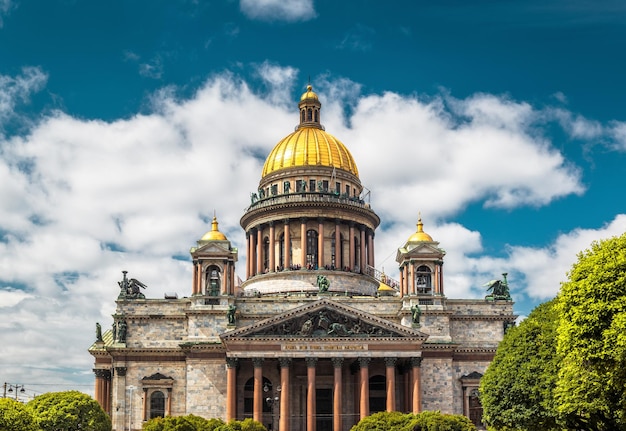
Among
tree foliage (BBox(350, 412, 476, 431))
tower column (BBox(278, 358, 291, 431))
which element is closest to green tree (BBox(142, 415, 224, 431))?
tower column (BBox(278, 358, 291, 431))

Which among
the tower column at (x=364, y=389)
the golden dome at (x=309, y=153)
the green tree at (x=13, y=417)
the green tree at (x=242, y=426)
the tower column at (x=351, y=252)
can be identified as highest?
the golden dome at (x=309, y=153)

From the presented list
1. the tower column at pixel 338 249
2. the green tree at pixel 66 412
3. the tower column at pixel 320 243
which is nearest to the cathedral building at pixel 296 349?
the tower column at pixel 320 243

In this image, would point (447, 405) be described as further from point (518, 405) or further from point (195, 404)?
point (518, 405)

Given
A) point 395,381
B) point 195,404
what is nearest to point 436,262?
point 395,381

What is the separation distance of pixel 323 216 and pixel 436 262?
16.4 meters

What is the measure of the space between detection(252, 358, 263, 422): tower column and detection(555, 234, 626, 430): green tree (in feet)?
122

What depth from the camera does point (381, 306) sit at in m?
86.9

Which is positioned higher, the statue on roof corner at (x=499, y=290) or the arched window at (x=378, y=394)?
the statue on roof corner at (x=499, y=290)

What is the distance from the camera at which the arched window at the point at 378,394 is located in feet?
277

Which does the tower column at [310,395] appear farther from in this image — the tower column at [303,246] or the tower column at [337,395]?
the tower column at [303,246]

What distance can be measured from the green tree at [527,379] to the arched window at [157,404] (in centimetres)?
3747

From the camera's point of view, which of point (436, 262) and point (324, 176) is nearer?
point (436, 262)

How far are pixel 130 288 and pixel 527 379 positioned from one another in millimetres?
46291

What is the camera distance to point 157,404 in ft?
275
